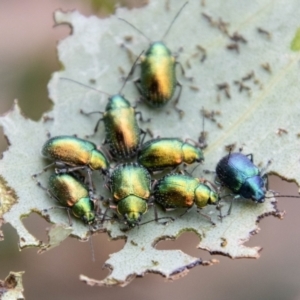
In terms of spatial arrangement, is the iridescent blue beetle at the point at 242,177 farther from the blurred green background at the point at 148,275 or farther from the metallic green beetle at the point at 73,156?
the blurred green background at the point at 148,275

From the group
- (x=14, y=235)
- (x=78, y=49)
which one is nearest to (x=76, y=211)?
(x=14, y=235)

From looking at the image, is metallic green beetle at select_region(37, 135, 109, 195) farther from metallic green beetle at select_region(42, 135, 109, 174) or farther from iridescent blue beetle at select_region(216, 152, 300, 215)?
iridescent blue beetle at select_region(216, 152, 300, 215)

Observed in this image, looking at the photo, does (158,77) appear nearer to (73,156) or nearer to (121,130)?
(121,130)

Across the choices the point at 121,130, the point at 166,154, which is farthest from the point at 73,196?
the point at 166,154

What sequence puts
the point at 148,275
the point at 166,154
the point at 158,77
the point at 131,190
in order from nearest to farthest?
the point at 131,190, the point at 166,154, the point at 158,77, the point at 148,275

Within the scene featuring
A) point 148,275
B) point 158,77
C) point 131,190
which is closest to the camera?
point 131,190

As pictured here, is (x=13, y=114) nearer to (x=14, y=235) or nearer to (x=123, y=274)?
(x=14, y=235)

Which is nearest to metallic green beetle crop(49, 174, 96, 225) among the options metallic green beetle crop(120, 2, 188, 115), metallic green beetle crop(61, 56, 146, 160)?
metallic green beetle crop(61, 56, 146, 160)
